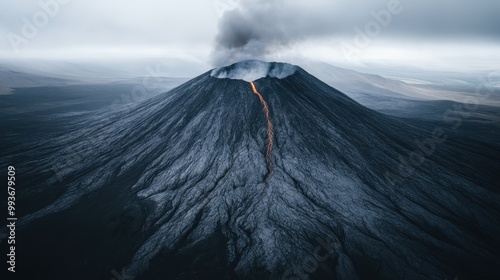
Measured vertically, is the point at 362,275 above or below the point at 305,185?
below

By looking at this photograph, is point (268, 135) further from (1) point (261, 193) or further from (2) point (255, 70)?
(2) point (255, 70)

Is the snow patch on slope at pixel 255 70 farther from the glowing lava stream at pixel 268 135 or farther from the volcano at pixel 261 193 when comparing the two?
the glowing lava stream at pixel 268 135

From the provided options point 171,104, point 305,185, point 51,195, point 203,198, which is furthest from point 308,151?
point 51,195

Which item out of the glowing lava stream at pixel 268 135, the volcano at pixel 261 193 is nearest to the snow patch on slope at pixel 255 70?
the volcano at pixel 261 193

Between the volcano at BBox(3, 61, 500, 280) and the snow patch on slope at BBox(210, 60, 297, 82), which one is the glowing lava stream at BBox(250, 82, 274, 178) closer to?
the volcano at BBox(3, 61, 500, 280)

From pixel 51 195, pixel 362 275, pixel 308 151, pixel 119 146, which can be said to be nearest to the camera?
pixel 362 275

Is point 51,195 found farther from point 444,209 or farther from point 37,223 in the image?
point 444,209
